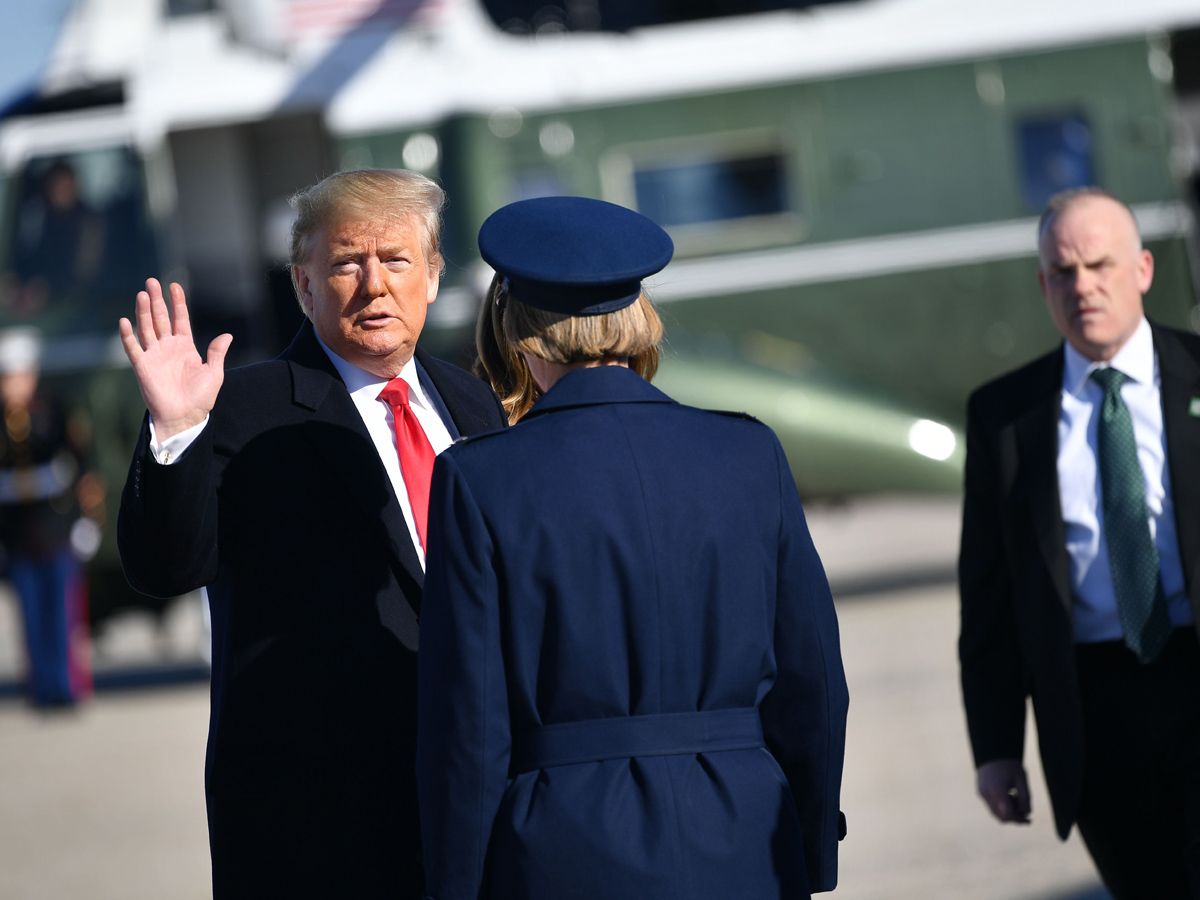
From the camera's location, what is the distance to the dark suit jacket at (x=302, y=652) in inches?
86.1

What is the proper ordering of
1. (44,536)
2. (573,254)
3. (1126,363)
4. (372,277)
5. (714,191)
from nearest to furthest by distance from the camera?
1. (573,254)
2. (372,277)
3. (1126,363)
4. (44,536)
5. (714,191)

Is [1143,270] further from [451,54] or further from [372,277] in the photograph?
[451,54]

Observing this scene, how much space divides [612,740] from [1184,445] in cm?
155

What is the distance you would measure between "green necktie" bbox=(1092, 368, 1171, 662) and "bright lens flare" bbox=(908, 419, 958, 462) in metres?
5.06

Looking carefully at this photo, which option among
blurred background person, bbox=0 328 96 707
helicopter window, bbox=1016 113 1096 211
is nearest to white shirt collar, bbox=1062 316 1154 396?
helicopter window, bbox=1016 113 1096 211

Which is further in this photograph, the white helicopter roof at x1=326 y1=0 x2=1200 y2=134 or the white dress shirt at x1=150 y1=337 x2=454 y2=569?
the white helicopter roof at x1=326 y1=0 x2=1200 y2=134

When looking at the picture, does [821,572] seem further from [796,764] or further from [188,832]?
[188,832]

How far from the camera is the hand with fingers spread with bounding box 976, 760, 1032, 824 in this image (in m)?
2.98

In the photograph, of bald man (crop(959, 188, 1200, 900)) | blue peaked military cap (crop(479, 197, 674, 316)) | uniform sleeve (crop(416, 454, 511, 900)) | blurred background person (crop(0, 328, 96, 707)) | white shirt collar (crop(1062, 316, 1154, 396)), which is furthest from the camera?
blurred background person (crop(0, 328, 96, 707))

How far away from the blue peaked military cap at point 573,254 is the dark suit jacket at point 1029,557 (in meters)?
1.23

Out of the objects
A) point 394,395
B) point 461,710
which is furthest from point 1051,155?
point 461,710

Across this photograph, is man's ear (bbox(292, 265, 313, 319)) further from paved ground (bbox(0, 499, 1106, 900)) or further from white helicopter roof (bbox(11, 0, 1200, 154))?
white helicopter roof (bbox(11, 0, 1200, 154))

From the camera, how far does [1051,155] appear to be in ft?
27.6

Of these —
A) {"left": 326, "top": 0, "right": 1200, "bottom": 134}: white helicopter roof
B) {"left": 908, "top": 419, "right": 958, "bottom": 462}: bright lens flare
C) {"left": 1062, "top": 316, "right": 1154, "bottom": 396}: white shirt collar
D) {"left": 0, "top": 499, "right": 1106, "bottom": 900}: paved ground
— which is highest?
{"left": 326, "top": 0, "right": 1200, "bottom": 134}: white helicopter roof
